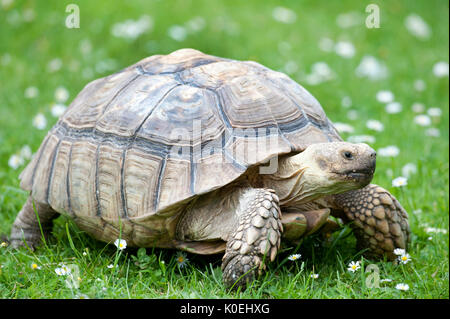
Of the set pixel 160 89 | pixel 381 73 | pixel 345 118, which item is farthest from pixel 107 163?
pixel 381 73

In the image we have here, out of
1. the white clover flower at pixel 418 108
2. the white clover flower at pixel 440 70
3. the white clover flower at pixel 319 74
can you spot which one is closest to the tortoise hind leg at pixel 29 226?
the white clover flower at pixel 319 74

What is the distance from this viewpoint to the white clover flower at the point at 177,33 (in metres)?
6.51

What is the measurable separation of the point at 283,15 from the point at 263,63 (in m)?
2.02

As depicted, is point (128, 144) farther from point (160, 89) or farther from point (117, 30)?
point (117, 30)

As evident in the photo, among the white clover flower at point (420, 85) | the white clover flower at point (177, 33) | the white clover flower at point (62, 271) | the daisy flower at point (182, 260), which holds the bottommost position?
the white clover flower at point (420, 85)

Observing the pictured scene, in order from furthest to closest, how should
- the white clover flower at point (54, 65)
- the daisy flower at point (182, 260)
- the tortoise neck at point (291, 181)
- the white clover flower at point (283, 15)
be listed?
1. the white clover flower at point (283, 15)
2. the white clover flower at point (54, 65)
3. the daisy flower at point (182, 260)
4. the tortoise neck at point (291, 181)

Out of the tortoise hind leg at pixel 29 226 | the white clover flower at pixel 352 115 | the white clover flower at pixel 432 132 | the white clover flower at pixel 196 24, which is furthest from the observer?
the white clover flower at pixel 196 24

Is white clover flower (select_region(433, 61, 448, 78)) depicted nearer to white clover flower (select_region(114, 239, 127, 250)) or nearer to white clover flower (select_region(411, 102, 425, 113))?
white clover flower (select_region(411, 102, 425, 113))

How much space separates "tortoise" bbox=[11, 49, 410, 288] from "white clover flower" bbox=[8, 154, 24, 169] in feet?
3.53

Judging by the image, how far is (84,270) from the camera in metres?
2.91

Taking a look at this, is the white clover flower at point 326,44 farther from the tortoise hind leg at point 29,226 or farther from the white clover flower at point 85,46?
the tortoise hind leg at point 29,226

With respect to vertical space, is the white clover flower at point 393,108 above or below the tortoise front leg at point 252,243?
below

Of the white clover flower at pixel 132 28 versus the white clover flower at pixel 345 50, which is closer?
the white clover flower at pixel 132 28

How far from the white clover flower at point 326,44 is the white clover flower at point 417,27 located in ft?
4.98
